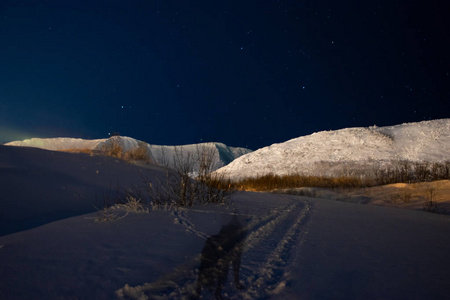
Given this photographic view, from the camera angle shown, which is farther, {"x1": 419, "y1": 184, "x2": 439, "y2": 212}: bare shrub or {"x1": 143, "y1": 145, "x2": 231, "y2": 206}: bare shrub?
{"x1": 419, "y1": 184, "x2": 439, "y2": 212}: bare shrub

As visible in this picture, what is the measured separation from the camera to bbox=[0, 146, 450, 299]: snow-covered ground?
58.4 inches

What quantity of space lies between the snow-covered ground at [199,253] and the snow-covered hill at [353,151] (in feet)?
57.0

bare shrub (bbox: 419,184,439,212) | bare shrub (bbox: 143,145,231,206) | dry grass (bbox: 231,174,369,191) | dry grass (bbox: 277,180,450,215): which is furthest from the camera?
dry grass (bbox: 231,174,369,191)

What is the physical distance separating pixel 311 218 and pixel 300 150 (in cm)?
3016

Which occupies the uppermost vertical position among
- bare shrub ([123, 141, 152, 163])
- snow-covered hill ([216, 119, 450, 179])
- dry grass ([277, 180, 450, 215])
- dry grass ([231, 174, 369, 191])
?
snow-covered hill ([216, 119, 450, 179])

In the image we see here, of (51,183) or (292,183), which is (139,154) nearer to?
(51,183)

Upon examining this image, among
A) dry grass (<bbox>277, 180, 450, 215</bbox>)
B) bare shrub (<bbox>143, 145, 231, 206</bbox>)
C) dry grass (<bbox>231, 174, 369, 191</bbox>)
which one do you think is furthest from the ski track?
dry grass (<bbox>231, 174, 369, 191</bbox>)

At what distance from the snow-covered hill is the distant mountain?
702 centimetres

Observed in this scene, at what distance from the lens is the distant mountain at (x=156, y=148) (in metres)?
5.11

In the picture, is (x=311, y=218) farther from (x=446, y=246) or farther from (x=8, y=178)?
(x=8, y=178)

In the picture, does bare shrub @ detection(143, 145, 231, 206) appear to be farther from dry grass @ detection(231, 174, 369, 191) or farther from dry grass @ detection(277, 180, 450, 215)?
dry grass @ detection(231, 174, 369, 191)

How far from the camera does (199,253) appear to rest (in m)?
2.04

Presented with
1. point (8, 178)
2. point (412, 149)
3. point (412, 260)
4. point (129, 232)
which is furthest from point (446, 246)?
point (412, 149)

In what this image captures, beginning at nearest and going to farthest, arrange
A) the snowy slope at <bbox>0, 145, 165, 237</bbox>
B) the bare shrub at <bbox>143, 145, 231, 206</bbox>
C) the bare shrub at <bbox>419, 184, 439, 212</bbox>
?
the snowy slope at <bbox>0, 145, 165, 237</bbox>
the bare shrub at <bbox>143, 145, 231, 206</bbox>
the bare shrub at <bbox>419, 184, 439, 212</bbox>
